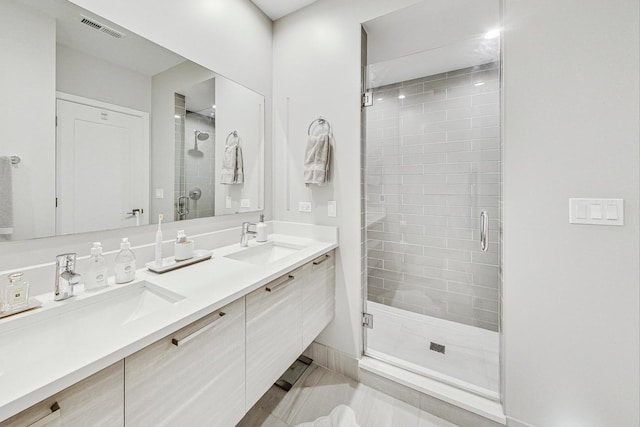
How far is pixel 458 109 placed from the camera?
5.62ft

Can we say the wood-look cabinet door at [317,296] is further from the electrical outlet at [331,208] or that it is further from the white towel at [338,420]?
the white towel at [338,420]

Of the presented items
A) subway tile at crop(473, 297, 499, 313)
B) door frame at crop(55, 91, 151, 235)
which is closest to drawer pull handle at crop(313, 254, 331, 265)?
door frame at crop(55, 91, 151, 235)

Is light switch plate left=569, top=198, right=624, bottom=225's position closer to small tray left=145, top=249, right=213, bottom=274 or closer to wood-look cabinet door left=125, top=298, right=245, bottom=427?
wood-look cabinet door left=125, top=298, right=245, bottom=427

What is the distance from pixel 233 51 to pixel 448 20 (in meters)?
1.44

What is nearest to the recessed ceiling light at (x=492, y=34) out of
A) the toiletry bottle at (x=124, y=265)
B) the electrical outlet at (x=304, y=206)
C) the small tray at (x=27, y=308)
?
the electrical outlet at (x=304, y=206)

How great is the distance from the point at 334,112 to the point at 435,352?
1.81 metres

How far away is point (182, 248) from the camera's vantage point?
135 centimetres

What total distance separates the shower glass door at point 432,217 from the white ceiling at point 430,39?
13 mm

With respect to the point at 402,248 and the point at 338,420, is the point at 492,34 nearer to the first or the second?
the point at 402,248

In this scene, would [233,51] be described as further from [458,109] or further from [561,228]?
[561,228]

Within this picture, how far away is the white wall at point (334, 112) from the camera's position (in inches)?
69.2

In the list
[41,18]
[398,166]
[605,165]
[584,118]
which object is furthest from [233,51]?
[605,165]

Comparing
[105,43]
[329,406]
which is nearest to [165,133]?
[105,43]

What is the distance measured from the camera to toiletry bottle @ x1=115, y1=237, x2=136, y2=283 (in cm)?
108
